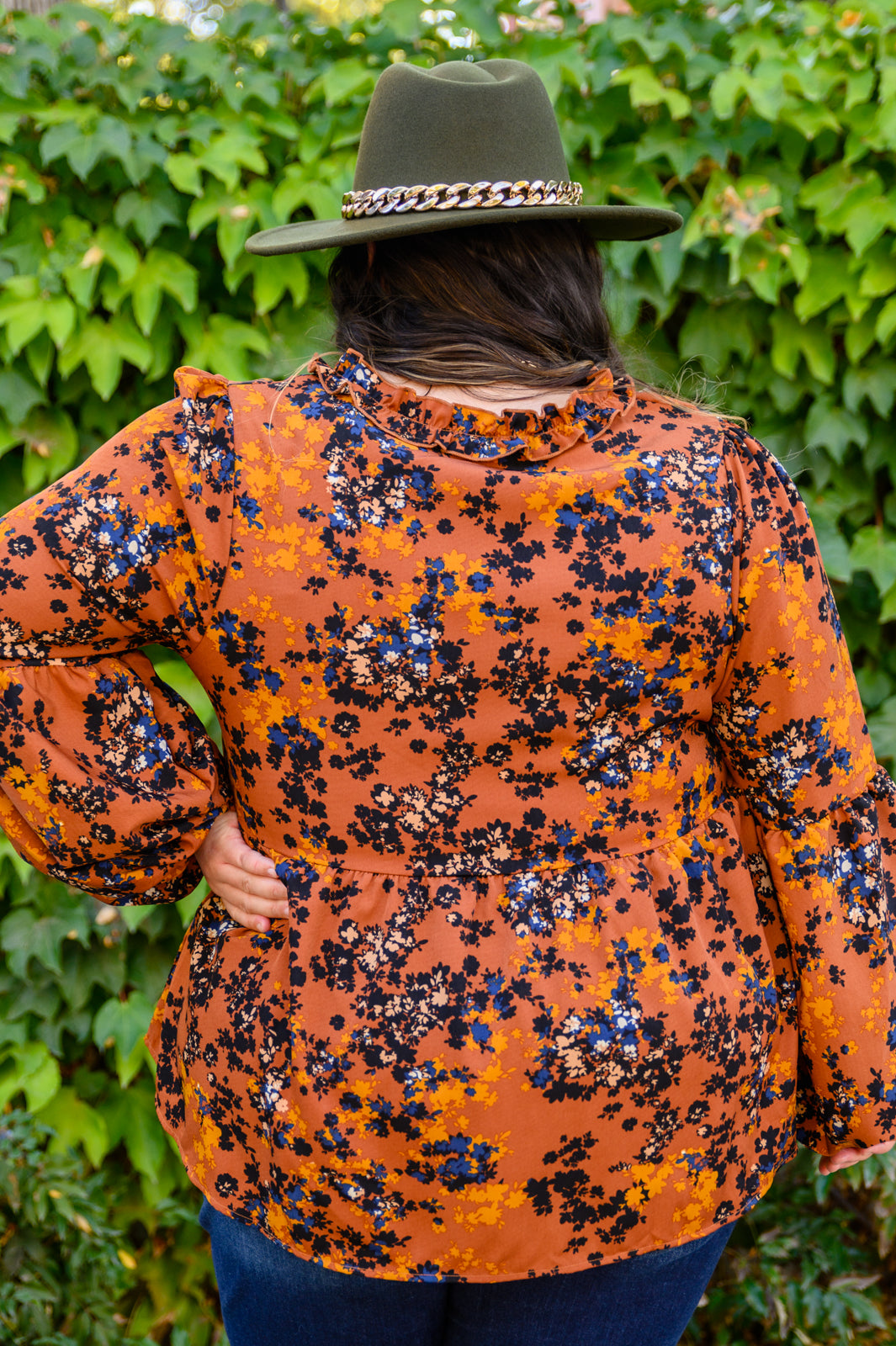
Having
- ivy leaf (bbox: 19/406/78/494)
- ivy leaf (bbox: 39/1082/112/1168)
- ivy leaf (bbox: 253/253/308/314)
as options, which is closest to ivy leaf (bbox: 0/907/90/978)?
ivy leaf (bbox: 39/1082/112/1168)

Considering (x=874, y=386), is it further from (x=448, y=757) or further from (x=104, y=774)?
(x=104, y=774)

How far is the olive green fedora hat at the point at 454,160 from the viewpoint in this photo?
3.56 ft

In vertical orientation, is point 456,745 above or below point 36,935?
above

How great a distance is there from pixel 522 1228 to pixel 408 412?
0.83 meters

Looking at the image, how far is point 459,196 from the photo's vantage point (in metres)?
1.09

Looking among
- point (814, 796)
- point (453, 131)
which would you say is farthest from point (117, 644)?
point (814, 796)

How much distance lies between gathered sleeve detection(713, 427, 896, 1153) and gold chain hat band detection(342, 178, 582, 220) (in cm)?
32

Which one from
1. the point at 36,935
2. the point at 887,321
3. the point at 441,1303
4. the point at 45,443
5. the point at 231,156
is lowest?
the point at 36,935

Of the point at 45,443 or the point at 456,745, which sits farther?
the point at 45,443

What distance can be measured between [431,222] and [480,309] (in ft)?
0.33

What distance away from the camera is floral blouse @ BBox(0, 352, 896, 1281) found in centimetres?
104

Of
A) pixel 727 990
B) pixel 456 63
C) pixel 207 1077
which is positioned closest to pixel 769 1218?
pixel 727 990

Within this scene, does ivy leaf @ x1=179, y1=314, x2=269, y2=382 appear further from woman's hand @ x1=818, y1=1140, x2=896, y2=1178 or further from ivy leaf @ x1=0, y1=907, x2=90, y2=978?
woman's hand @ x1=818, y1=1140, x2=896, y2=1178

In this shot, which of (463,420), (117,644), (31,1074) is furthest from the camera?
(31,1074)
